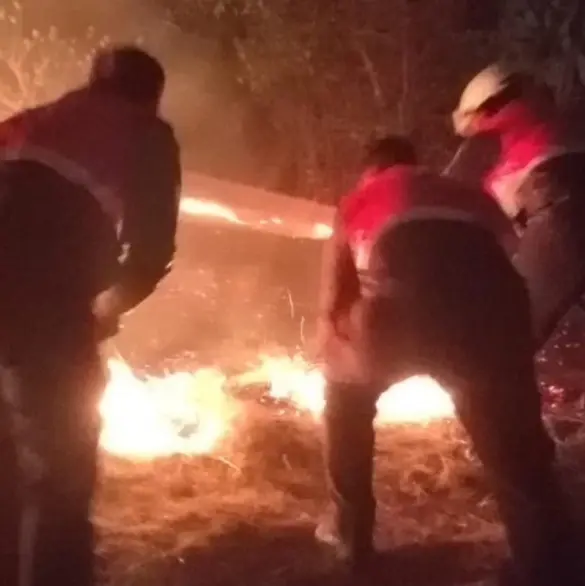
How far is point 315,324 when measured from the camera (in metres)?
6.29

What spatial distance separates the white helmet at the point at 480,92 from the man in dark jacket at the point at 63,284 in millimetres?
1459

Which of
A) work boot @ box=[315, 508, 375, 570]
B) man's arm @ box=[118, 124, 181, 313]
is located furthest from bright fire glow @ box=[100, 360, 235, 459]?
man's arm @ box=[118, 124, 181, 313]

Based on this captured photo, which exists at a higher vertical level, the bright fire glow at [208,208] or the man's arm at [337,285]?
the bright fire glow at [208,208]

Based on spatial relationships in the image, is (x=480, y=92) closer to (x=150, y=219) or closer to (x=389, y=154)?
(x=389, y=154)

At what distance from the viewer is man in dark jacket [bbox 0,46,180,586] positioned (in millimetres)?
3037

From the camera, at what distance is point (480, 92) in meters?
4.31

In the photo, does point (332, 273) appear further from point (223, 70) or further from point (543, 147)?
point (223, 70)

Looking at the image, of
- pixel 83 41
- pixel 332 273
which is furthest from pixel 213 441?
pixel 83 41

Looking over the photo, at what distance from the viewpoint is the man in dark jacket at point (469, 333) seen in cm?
320

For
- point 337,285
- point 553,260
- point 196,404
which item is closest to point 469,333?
point 337,285

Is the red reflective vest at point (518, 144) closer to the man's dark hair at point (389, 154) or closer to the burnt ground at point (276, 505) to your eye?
the man's dark hair at point (389, 154)

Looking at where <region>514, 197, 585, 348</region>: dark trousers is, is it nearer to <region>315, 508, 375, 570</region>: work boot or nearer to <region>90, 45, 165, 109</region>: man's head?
<region>315, 508, 375, 570</region>: work boot

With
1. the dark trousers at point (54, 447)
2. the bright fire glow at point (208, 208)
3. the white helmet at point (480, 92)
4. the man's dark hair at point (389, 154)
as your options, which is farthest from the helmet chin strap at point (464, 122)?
the dark trousers at point (54, 447)

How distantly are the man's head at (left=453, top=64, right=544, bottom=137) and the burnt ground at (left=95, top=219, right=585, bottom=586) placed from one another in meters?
1.41
